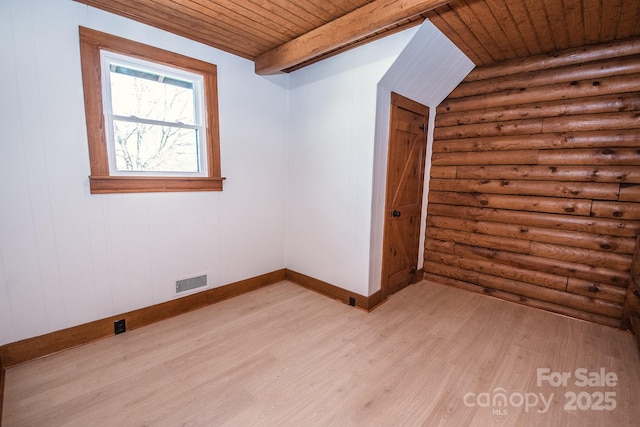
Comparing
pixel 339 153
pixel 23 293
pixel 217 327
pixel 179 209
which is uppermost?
pixel 339 153

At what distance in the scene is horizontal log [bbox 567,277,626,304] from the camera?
2637 millimetres

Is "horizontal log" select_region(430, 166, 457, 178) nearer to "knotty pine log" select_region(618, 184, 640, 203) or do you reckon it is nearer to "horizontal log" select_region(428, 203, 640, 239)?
"horizontal log" select_region(428, 203, 640, 239)

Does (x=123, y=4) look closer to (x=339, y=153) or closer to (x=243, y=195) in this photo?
(x=243, y=195)

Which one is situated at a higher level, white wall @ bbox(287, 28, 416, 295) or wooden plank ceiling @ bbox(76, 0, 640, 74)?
wooden plank ceiling @ bbox(76, 0, 640, 74)

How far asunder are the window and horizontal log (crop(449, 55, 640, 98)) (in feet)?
9.65

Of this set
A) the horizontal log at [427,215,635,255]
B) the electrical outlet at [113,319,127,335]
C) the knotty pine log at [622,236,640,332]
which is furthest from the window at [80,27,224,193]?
the knotty pine log at [622,236,640,332]

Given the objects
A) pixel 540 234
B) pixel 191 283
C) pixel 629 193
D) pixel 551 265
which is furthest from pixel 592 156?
pixel 191 283

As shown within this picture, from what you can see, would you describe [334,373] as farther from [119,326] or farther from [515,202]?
[515,202]

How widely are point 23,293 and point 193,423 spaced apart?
1648mm

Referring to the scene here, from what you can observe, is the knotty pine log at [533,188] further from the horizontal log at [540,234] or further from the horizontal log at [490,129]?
the horizontal log at [490,129]

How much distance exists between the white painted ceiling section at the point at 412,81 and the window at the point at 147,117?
1.72m

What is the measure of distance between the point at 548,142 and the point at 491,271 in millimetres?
1537

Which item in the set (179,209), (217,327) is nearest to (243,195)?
(179,209)

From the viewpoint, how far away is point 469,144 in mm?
3359
